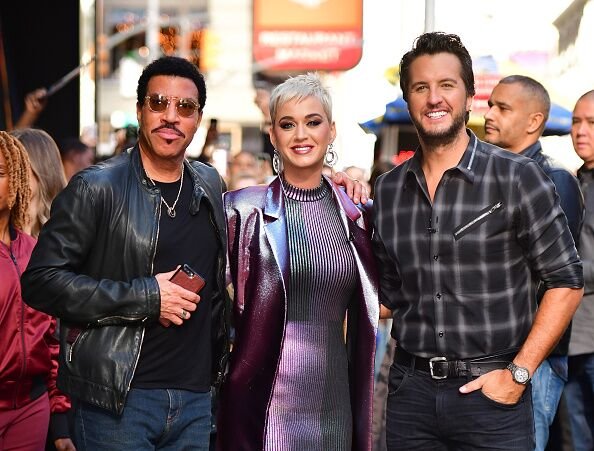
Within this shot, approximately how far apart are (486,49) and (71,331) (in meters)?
27.0

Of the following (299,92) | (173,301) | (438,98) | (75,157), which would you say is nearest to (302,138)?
(299,92)

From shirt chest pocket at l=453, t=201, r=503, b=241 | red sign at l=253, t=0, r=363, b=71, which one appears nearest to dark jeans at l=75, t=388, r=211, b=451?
shirt chest pocket at l=453, t=201, r=503, b=241

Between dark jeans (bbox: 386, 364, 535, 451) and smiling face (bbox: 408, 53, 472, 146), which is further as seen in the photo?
smiling face (bbox: 408, 53, 472, 146)

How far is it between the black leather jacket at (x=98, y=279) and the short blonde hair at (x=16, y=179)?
89 centimetres

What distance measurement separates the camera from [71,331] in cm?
369

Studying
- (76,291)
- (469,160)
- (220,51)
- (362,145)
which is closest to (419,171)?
(469,160)

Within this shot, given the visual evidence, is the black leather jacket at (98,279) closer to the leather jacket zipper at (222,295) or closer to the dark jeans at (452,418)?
the leather jacket zipper at (222,295)

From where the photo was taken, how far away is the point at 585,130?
6121mm

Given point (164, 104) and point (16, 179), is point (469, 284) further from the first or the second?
point (16, 179)

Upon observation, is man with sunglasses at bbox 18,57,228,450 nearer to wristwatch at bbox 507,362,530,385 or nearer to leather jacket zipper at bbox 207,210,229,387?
leather jacket zipper at bbox 207,210,229,387

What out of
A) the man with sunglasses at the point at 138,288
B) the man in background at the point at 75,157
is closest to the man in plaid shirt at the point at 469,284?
the man with sunglasses at the point at 138,288

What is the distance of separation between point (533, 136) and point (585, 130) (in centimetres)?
45

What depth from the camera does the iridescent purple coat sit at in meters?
4.18

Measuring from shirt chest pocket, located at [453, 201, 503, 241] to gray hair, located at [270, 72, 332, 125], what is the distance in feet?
2.90
